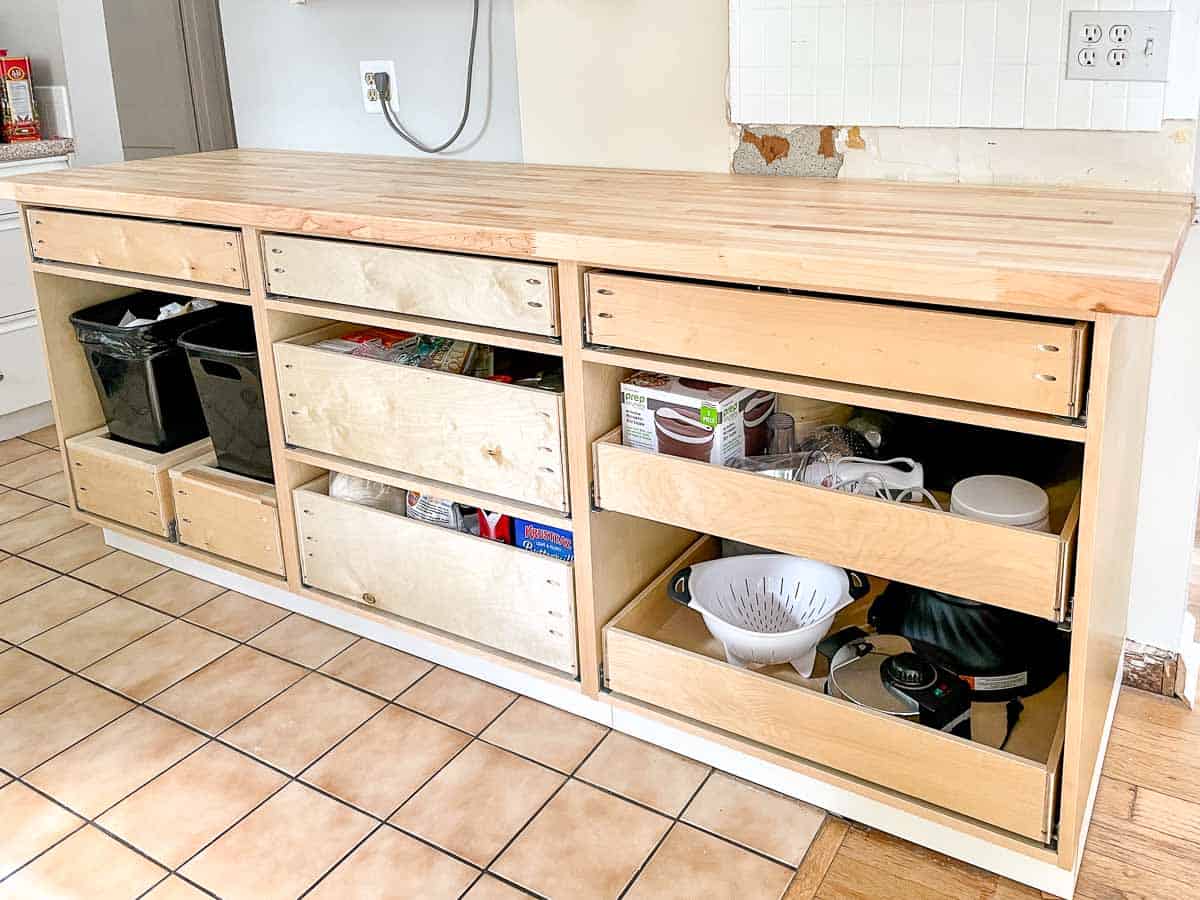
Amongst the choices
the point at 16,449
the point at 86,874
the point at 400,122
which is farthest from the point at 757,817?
the point at 16,449

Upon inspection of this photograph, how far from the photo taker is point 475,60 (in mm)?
2367

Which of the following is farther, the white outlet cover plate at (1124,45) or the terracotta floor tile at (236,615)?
the terracotta floor tile at (236,615)

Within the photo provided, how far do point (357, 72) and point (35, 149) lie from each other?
134 cm

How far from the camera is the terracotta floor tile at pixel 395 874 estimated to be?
1.54 metres

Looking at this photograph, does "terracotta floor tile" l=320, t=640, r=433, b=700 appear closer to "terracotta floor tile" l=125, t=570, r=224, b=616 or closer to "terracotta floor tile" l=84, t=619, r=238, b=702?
"terracotta floor tile" l=84, t=619, r=238, b=702

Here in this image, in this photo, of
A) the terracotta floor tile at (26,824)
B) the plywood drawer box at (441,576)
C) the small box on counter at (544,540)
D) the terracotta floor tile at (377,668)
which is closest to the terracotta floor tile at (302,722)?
the terracotta floor tile at (377,668)

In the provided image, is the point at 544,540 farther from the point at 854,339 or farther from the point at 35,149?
the point at 35,149

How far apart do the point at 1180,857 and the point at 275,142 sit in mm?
2393

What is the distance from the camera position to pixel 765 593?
186cm

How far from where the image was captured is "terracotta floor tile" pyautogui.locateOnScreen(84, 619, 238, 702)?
206cm

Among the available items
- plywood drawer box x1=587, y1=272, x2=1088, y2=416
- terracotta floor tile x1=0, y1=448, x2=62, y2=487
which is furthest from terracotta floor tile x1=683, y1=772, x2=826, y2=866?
terracotta floor tile x1=0, y1=448, x2=62, y2=487

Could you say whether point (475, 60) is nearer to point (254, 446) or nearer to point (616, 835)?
point (254, 446)

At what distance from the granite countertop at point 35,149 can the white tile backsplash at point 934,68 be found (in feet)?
7.54

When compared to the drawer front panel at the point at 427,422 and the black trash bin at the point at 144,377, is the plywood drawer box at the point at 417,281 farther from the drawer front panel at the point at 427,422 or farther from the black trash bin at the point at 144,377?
the black trash bin at the point at 144,377
